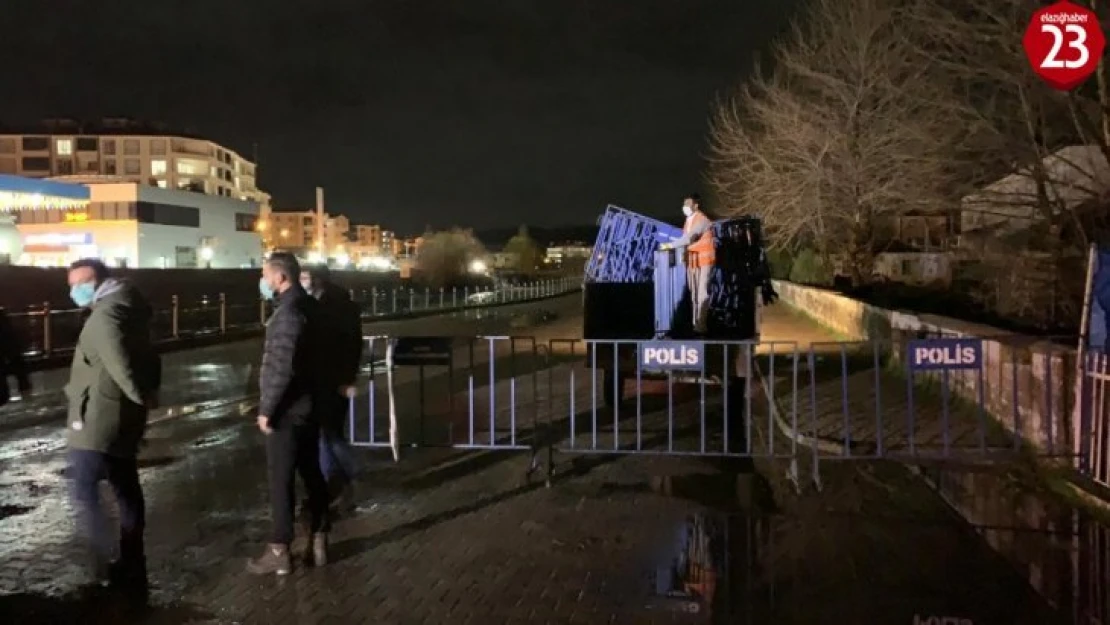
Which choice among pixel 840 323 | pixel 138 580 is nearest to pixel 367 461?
pixel 138 580

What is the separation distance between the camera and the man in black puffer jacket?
5965 mm

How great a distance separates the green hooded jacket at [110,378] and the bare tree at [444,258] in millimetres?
65404

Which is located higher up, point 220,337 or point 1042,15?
point 1042,15

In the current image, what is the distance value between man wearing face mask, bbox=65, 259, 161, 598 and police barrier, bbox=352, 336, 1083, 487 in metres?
3.44

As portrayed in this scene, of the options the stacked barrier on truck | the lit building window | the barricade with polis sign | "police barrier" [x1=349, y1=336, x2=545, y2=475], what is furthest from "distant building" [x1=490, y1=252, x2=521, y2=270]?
the barricade with polis sign

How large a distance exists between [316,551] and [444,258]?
68.5 m

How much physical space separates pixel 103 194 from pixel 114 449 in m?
71.2

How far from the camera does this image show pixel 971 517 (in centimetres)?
751

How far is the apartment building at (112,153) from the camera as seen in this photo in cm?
10869

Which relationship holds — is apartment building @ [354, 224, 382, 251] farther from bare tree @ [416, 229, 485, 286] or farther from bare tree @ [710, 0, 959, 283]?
bare tree @ [710, 0, 959, 283]

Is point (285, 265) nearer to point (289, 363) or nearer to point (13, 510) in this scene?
point (289, 363)

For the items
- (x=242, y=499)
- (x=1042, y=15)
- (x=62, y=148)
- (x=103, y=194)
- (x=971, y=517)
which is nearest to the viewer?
(x=971, y=517)

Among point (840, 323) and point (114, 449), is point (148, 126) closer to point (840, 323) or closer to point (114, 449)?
point (840, 323)

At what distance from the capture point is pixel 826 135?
99.1 ft
